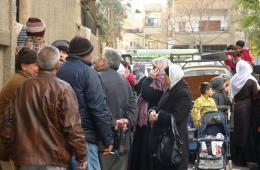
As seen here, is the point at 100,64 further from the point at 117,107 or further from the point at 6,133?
the point at 6,133

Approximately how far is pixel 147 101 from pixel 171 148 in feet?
4.85

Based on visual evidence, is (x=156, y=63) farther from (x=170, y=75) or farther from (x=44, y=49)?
(x=44, y=49)

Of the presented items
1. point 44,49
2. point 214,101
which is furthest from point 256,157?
point 44,49

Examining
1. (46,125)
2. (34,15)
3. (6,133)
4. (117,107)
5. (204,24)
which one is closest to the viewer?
→ (46,125)

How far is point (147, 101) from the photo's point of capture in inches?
392

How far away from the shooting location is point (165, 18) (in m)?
74.2

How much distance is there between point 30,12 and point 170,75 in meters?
3.53

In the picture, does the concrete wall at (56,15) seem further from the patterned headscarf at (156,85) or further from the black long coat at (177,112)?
the black long coat at (177,112)

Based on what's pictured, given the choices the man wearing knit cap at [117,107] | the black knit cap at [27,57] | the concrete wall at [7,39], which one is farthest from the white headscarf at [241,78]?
the black knit cap at [27,57]

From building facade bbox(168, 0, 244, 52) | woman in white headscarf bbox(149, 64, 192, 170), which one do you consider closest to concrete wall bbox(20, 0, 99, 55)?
woman in white headscarf bbox(149, 64, 192, 170)

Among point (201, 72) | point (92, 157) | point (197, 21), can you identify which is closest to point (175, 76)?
point (92, 157)

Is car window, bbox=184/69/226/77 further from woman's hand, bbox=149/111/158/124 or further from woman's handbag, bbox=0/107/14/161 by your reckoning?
woman's handbag, bbox=0/107/14/161

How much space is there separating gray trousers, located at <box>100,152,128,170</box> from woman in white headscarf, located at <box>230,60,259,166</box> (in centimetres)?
397

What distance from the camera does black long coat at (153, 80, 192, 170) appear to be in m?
8.77
